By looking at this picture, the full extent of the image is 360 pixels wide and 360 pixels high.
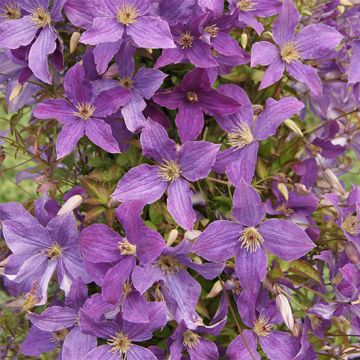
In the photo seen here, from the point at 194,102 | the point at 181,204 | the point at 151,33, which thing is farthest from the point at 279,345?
the point at 151,33

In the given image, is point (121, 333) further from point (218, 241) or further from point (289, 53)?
point (289, 53)

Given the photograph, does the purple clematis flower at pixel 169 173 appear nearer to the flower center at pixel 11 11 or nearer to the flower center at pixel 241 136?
the flower center at pixel 241 136

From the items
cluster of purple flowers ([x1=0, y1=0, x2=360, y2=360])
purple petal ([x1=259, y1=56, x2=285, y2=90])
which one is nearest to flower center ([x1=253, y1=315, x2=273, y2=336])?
cluster of purple flowers ([x1=0, y1=0, x2=360, y2=360])

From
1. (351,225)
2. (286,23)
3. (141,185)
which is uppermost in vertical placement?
(286,23)

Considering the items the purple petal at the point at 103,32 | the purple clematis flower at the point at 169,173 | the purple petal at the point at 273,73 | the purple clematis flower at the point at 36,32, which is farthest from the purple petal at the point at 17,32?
the purple petal at the point at 273,73

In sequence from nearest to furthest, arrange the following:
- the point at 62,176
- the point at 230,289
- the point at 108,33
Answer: the point at 108,33 < the point at 230,289 < the point at 62,176

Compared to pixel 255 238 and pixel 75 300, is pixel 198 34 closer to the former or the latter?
pixel 255 238

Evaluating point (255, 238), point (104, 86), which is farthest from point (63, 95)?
point (255, 238)
